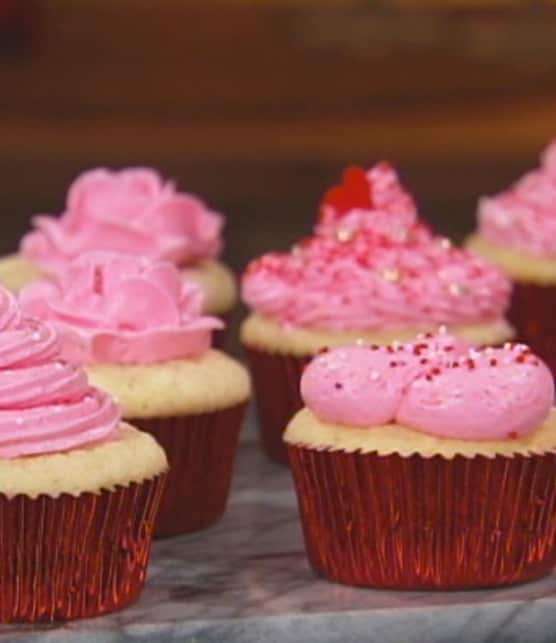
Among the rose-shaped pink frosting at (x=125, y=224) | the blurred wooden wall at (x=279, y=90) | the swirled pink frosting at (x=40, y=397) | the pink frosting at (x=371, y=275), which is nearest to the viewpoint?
the swirled pink frosting at (x=40, y=397)

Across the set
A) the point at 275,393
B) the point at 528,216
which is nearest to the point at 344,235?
the point at 275,393

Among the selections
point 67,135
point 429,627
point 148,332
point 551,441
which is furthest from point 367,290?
point 67,135

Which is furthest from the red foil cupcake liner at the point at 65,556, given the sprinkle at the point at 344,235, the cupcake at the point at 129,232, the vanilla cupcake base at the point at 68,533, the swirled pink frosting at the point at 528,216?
the swirled pink frosting at the point at 528,216

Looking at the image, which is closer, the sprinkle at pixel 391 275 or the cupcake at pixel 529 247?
the sprinkle at pixel 391 275

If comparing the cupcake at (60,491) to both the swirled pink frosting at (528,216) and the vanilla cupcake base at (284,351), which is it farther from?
the swirled pink frosting at (528,216)

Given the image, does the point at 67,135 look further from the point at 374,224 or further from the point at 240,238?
the point at 374,224
